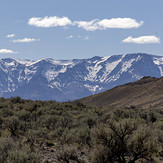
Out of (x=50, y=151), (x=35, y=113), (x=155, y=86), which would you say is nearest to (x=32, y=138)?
(x=50, y=151)

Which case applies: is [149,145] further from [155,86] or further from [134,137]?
[155,86]

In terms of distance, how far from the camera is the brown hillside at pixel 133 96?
115938mm

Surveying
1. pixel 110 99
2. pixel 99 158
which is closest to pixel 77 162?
→ pixel 99 158

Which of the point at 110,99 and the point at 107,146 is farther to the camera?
the point at 110,99

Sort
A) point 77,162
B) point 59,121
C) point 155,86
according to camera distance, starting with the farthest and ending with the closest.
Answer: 1. point 155,86
2. point 59,121
3. point 77,162

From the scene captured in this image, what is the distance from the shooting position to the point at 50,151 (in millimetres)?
16312

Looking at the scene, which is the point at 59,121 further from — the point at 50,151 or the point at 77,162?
the point at 77,162

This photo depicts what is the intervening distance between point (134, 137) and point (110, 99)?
14049cm

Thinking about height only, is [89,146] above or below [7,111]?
below

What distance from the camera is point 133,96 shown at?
13725cm

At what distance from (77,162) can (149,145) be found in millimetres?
4018

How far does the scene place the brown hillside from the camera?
116 metres

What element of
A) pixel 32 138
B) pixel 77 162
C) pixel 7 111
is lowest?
pixel 77 162

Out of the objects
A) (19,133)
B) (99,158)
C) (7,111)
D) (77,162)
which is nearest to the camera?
(99,158)
